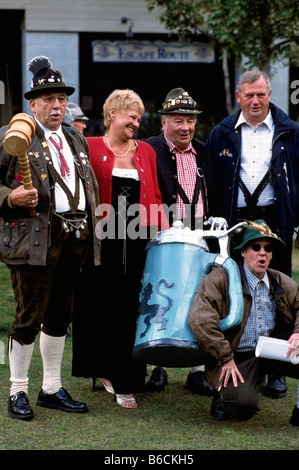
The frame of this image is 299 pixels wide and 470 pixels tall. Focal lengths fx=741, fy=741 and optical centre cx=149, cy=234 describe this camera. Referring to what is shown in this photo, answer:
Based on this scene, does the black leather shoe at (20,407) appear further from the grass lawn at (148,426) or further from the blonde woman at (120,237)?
the blonde woman at (120,237)

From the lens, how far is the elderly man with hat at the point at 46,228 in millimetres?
4160

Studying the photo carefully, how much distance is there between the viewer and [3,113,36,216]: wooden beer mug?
3877 mm

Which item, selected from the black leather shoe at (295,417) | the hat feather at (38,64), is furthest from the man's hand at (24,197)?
the black leather shoe at (295,417)

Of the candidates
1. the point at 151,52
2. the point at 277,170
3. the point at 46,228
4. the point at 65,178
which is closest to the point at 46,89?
the point at 65,178

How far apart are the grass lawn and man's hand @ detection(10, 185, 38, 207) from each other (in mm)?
1274

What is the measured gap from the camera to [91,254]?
15.0 ft

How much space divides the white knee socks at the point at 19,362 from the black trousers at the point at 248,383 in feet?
3.87

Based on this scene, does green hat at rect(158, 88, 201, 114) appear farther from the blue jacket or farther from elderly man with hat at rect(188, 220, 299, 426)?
elderly man with hat at rect(188, 220, 299, 426)

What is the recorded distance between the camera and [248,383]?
4.43 metres

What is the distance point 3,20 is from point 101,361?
12716mm

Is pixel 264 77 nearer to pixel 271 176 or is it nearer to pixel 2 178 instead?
pixel 271 176

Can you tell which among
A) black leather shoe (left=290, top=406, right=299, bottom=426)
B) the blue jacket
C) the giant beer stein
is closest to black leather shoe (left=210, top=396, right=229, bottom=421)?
the giant beer stein

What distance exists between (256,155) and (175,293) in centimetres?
131
